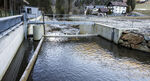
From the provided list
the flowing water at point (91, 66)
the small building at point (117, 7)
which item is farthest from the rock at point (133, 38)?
the small building at point (117, 7)

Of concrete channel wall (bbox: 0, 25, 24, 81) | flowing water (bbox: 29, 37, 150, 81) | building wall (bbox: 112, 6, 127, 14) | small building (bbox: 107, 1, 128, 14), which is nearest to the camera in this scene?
concrete channel wall (bbox: 0, 25, 24, 81)

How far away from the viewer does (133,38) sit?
16.3 meters

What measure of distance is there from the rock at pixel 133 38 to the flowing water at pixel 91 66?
1358mm

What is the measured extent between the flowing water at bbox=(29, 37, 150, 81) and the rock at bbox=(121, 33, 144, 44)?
136 centimetres

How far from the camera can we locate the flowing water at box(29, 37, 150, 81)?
369 inches

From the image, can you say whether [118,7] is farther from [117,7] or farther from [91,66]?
[91,66]

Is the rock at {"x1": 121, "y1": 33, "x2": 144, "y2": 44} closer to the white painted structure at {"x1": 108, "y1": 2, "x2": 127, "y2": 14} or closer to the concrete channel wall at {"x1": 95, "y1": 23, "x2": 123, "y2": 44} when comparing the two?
the concrete channel wall at {"x1": 95, "y1": 23, "x2": 123, "y2": 44}

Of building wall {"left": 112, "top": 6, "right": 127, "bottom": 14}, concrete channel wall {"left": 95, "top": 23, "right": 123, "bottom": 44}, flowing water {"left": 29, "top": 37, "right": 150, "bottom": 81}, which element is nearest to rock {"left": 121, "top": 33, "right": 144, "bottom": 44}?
concrete channel wall {"left": 95, "top": 23, "right": 123, "bottom": 44}

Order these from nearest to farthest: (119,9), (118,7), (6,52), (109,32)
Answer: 1. (6,52)
2. (109,32)
3. (118,7)
4. (119,9)

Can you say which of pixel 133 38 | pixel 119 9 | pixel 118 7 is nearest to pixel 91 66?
pixel 133 38

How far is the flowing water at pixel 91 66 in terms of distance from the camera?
9383 mm

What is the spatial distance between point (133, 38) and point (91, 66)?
24.4 ft

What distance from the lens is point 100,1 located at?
108 metres

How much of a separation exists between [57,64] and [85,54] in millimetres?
3496
